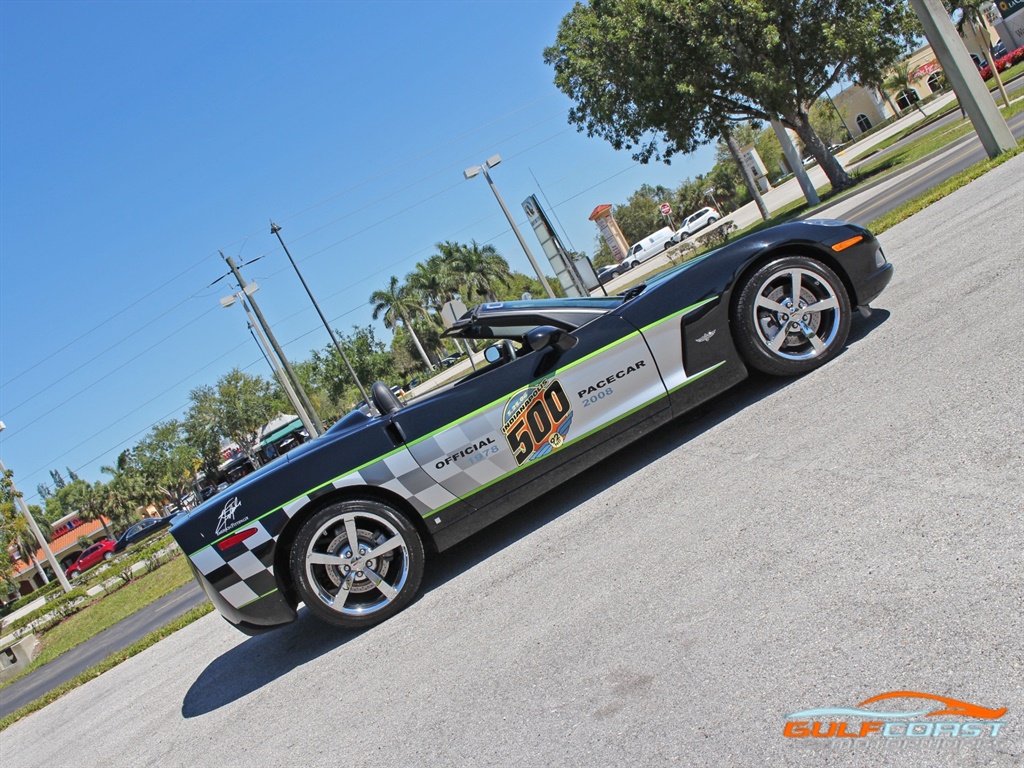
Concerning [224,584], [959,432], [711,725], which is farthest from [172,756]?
[959,432]

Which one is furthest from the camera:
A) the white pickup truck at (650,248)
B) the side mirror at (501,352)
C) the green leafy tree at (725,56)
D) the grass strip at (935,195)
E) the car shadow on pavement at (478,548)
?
the white pickup truck at (650,248)

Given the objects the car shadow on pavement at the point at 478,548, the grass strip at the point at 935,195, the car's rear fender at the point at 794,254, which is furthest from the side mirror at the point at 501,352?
the grass strip at the point at 935,195

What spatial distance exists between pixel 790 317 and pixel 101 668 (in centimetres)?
626

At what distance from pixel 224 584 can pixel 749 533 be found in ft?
9.11

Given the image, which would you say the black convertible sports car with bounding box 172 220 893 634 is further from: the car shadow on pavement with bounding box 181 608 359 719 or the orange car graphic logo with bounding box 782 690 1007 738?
the orange car graphic logo with bounding box 782 690 1007 738

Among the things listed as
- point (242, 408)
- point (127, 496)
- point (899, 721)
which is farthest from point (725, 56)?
point (127, 496)

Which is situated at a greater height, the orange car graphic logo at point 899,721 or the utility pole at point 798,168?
the utility pole at point 798,168

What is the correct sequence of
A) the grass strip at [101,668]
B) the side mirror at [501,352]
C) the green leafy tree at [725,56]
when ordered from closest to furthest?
the side mirror at [501,352] → the grass strip at [101,668] → the green leafy tree at [725,56]
